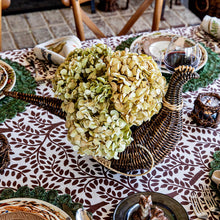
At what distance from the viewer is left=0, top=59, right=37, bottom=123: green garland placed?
42.3 inches

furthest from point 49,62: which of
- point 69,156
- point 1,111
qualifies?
point 69,156

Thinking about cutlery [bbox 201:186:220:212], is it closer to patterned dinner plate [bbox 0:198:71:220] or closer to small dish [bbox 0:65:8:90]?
patterned dinner plate [bbox 0:198:71:220]

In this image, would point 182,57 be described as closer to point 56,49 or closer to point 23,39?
point 56,49

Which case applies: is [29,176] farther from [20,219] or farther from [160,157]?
[160,157]

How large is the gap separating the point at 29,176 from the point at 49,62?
51 cm

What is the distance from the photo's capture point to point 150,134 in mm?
834

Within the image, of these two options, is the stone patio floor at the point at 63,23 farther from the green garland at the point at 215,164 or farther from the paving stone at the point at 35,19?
the green garland at the point at 215,164

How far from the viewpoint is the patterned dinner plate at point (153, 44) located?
1.28m

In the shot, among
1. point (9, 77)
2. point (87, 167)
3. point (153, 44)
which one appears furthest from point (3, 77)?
point (153, 44)

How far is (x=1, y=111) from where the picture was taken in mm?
1073

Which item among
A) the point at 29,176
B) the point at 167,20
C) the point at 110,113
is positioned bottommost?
the point at 167,20

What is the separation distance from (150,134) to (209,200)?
0.22 metres

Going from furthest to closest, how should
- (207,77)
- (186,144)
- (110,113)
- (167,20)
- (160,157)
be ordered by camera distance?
(167,20) → (207,77) → (186,144) → (160,157) → (110,113)

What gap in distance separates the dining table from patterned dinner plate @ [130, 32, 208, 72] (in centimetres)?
25
